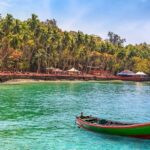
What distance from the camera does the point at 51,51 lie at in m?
120

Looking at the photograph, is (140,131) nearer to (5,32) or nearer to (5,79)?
(5,79)

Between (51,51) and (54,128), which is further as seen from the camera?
(51,51)

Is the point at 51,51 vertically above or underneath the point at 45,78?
above

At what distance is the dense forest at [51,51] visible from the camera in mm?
102562

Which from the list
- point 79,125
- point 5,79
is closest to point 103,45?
point 5,79

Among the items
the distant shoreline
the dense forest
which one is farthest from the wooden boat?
the dense forest

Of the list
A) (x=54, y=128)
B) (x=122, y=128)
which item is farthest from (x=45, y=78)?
(x=122, y=128)

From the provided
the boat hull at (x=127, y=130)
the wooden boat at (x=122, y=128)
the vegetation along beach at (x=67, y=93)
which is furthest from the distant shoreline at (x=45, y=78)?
the boat hull at (x=127, y=130)

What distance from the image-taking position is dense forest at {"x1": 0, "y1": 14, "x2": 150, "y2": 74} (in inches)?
4038

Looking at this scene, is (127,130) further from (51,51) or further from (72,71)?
(51,51)

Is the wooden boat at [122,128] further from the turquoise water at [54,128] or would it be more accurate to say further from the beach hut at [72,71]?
the beach hut at [72,71]

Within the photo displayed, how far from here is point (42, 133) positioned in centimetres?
2864

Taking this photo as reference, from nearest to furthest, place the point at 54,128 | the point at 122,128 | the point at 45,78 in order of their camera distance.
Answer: the point at 122,128, the point at 54,128, the point at 45,78

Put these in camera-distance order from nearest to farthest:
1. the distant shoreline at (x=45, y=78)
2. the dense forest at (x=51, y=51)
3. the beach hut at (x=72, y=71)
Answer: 1. the distant shoreline at (x=45, y=78)
2. the dense forest at (x=51, y=51)
3. the beach hut at (x=72, y=71)
